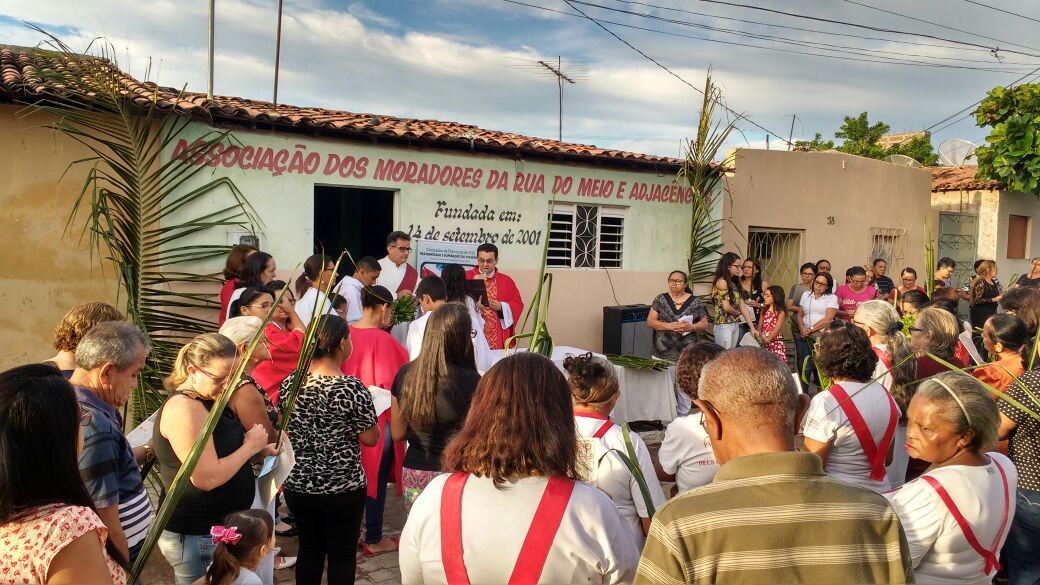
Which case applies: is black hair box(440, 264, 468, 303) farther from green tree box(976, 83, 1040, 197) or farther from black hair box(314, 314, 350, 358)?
green tree box(976, 83, 1040, 197)

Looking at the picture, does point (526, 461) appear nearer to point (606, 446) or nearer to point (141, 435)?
point (606, 446)

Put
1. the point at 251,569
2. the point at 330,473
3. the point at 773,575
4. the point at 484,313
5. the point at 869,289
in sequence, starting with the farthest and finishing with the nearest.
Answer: the point at 869,289, the point at 484,313, the point at 330,473, the point at 251,569, the point at 773,575

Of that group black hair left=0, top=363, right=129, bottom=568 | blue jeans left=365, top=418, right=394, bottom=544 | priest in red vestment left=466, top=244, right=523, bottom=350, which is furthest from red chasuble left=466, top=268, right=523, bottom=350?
black hair left=0, top=363, right=129, bottom=568

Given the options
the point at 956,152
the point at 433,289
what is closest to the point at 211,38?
the point at 433,289

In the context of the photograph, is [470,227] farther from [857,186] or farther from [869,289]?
[857,186]

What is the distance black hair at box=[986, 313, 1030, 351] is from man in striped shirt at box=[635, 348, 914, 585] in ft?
9.22

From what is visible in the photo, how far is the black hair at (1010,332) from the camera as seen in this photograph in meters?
3.91

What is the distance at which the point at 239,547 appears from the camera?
9.05 feet

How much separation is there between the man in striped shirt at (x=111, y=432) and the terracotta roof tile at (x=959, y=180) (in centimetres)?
1654

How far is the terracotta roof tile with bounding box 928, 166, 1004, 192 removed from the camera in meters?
15.5

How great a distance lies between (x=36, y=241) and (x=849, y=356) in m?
6.57

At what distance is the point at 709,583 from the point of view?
1.57 metres

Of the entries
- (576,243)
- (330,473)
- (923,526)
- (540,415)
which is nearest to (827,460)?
(923,526)

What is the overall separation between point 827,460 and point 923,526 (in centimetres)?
72
